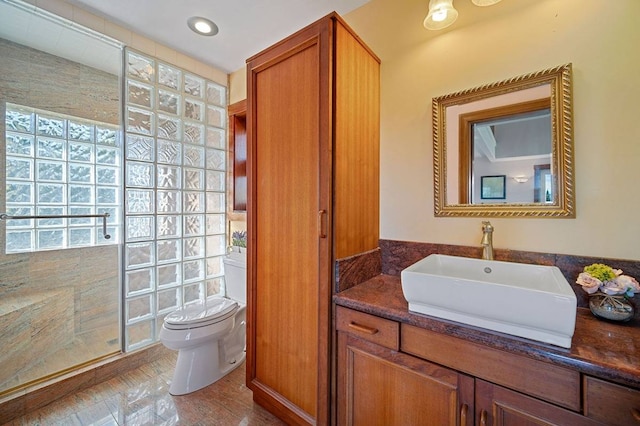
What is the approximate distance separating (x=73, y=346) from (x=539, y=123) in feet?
11.6

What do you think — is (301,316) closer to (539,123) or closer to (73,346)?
(539,123)

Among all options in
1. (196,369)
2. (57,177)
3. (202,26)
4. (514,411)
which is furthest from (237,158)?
(514,411)

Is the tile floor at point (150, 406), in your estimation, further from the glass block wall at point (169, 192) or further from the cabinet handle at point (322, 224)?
the cabinet handle at point (322, 224)

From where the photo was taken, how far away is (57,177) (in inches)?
90.5

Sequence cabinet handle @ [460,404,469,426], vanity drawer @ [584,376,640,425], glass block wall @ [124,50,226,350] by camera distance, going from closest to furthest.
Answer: vanity drawer @ [584,376,640,425]
cabinet handle @ [460,404,469,426]
glass block wall @ [124,50,226,350]

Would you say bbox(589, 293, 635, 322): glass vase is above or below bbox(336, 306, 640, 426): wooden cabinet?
above

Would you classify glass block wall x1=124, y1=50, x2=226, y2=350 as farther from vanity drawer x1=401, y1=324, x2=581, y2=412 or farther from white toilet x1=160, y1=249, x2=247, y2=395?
vanity drawer x1=401, y1=324, x2=581, y2=412

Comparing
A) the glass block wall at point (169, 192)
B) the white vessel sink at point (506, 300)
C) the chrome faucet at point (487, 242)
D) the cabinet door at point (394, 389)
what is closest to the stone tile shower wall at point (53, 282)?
the glass block wall at point (169, 192)

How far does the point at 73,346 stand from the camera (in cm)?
220

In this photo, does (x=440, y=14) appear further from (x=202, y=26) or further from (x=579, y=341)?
(x=202, y=26)

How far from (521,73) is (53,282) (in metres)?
3.59

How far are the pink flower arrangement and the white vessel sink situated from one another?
96 mm

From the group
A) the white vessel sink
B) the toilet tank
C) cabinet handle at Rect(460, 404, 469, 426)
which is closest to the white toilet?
the toilet tank

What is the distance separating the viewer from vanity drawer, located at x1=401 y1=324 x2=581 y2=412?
2.47 ft
